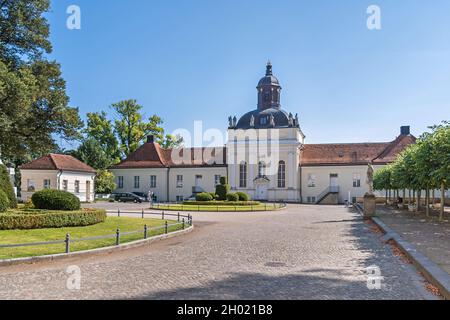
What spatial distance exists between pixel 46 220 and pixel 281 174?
43.1m

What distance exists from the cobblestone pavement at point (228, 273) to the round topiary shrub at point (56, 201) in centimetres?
760

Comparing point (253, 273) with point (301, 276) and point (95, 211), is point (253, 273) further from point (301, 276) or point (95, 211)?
point (95, 211)

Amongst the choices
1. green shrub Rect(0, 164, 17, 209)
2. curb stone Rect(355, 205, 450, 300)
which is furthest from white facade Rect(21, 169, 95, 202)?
curb stone Rect(355, 205, 450, 300)

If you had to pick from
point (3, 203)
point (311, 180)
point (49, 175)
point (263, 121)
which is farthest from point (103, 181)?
point (3, 203)

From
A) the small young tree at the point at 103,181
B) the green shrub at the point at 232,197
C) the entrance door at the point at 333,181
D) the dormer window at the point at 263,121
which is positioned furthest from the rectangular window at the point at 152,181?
the entrance door at the point at 333,181

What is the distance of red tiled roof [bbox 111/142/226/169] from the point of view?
2371 inches

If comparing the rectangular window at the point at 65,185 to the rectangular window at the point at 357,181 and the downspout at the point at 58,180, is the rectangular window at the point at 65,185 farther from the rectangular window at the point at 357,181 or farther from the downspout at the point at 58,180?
the rectangular window at the point at 357,181

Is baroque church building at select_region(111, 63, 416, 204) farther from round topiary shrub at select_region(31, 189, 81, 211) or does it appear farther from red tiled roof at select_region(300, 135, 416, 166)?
round topiary shrub at select_region(31, 189, 81, 211)

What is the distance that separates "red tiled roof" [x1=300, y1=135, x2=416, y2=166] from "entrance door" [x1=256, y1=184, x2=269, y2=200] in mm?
6417

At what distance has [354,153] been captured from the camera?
58.6 meters

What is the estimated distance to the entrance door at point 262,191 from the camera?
2233 inches

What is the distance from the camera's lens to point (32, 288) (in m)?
7.89

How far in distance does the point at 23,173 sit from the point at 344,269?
44638 millimetres
